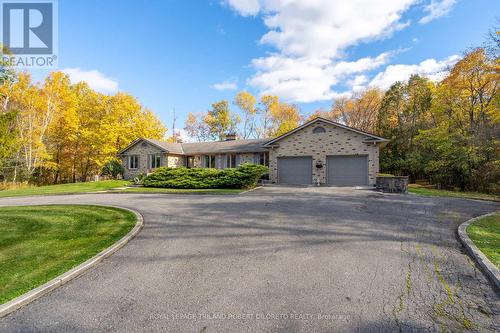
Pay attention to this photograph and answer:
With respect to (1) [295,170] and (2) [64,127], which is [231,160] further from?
(2) [64,127]

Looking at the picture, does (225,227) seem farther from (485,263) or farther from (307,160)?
(307,160)

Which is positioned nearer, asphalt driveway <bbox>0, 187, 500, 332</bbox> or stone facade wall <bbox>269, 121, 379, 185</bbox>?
asphalt driveway <bbox>0, 187, 500, 332</bbox>

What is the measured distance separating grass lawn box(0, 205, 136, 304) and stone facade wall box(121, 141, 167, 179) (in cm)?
1737

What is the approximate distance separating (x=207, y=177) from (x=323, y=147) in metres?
10.1

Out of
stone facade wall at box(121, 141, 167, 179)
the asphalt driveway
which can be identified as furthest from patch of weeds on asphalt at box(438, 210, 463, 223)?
stone facade wall at box(121, 141, 167, 179)

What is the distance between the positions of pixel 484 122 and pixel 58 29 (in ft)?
110

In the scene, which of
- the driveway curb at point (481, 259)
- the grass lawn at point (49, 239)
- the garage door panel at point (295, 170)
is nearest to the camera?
the driveway curb at point (481, 259)

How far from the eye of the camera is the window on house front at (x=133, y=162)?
28031 millimetres

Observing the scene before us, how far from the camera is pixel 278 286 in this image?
11.8ft

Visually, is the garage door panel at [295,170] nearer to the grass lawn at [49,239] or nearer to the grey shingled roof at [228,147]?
the grey shingled roof at [228,147]

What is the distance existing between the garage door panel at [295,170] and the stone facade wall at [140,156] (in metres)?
13.5

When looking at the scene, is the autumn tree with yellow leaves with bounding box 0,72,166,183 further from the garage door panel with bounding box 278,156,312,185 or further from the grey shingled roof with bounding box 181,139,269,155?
the garage door panel with bounding box 278,156,312,185

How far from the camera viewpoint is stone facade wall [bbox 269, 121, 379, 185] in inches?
739

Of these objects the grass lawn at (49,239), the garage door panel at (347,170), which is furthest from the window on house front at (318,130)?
the grass lawn at (49,239)
